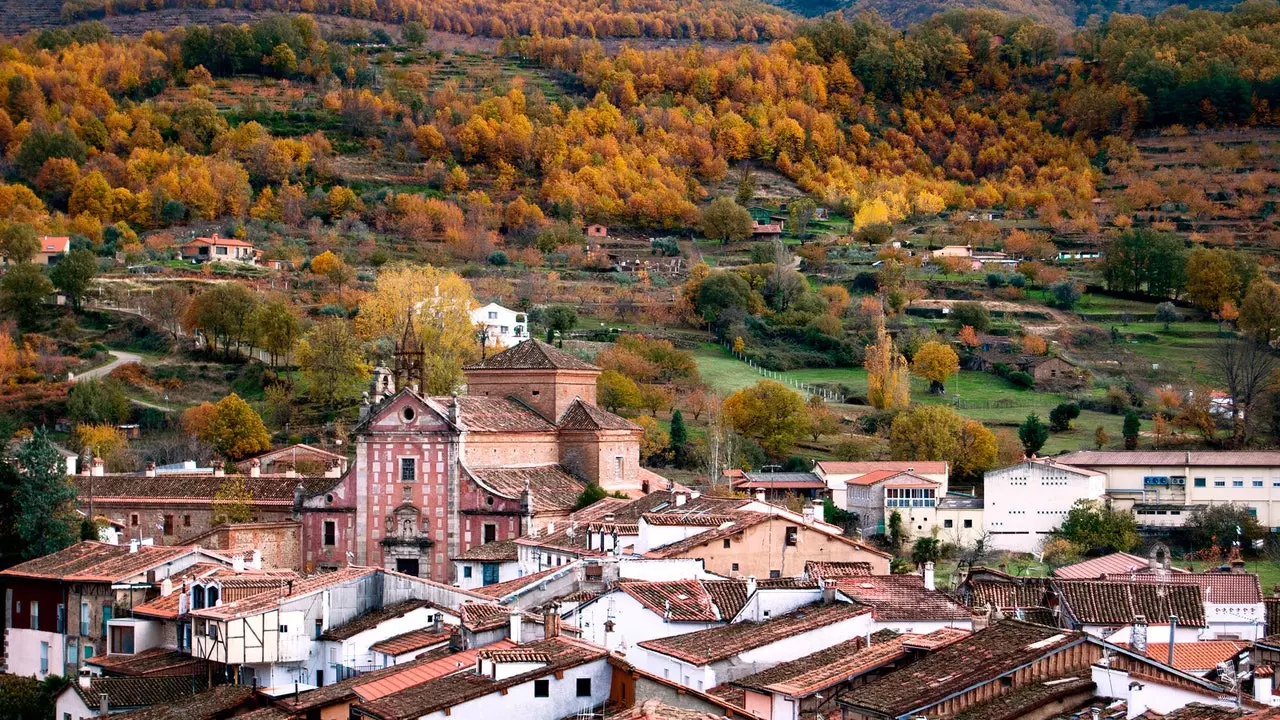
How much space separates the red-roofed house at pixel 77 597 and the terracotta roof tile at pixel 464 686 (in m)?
14.4

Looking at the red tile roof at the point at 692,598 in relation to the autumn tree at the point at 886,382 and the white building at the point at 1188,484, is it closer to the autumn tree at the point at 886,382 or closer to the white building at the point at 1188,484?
the white building at the point at 1188,484

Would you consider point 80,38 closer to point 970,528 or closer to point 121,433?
point 121,433

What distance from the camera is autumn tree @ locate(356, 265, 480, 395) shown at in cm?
7350

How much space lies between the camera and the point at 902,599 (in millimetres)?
34281

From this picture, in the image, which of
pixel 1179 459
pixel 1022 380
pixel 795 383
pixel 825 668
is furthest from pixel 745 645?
pixel 1022 380

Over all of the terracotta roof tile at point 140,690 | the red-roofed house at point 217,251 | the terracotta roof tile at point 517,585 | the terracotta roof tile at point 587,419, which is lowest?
the terracotta roof tile at point 140,690

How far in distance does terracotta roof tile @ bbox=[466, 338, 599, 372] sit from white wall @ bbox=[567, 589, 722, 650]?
2361 cm

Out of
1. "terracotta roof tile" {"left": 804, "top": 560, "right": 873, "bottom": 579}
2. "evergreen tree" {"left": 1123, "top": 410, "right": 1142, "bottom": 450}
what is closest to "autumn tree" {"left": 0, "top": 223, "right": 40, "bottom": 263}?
"evergreen tree" {"left": 1123, "top": 410, "right": 1142, "bottom": 450}

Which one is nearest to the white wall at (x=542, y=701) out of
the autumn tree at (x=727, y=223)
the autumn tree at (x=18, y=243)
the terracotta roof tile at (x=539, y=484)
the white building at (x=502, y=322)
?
the terracotta roof tile at (x=539, y=484)

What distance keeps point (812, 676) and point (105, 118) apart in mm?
129135

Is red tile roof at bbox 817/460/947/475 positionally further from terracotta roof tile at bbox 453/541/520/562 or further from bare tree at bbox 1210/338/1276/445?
terracotta roof tile at bbox 453/541/520/562

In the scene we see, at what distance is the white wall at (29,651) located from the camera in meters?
47.1

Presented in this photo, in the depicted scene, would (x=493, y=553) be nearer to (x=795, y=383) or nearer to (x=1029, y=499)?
(x=1029, y=499)

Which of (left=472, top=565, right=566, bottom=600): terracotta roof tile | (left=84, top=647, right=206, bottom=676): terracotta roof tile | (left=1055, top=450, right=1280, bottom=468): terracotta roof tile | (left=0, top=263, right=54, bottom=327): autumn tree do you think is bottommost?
(left=84, top=647, right=206, bottom=676): terracotta roof tile
